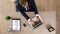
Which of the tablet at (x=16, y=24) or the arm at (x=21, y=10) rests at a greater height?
the arm at (x=21, y=10)

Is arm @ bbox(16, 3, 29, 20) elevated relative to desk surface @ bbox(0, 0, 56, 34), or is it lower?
elevated

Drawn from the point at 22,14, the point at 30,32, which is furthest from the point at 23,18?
the point at 30,32

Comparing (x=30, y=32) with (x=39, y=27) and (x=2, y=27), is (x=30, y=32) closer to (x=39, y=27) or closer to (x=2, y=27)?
(x=39, y=27)

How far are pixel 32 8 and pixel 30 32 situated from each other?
0.71 feet

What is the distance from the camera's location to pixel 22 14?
3.49 ft

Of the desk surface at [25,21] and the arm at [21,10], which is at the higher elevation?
the arm at [21,10]

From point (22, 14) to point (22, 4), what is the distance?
0.29ft

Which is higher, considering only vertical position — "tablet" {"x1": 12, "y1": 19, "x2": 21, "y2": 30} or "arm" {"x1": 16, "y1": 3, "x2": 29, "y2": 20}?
"arm" {"x1": 16, "y1": 3, "x2": 29, "y2": 20}

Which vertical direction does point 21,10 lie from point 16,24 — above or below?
above

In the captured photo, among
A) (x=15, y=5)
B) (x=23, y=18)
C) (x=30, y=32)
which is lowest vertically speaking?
(x=30, y=32)

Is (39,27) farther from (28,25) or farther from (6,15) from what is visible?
(6,15)

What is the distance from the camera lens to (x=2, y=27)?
1.10 meters

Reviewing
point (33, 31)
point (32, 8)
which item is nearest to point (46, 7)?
point (32, 8)

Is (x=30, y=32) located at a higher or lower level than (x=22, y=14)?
lower
